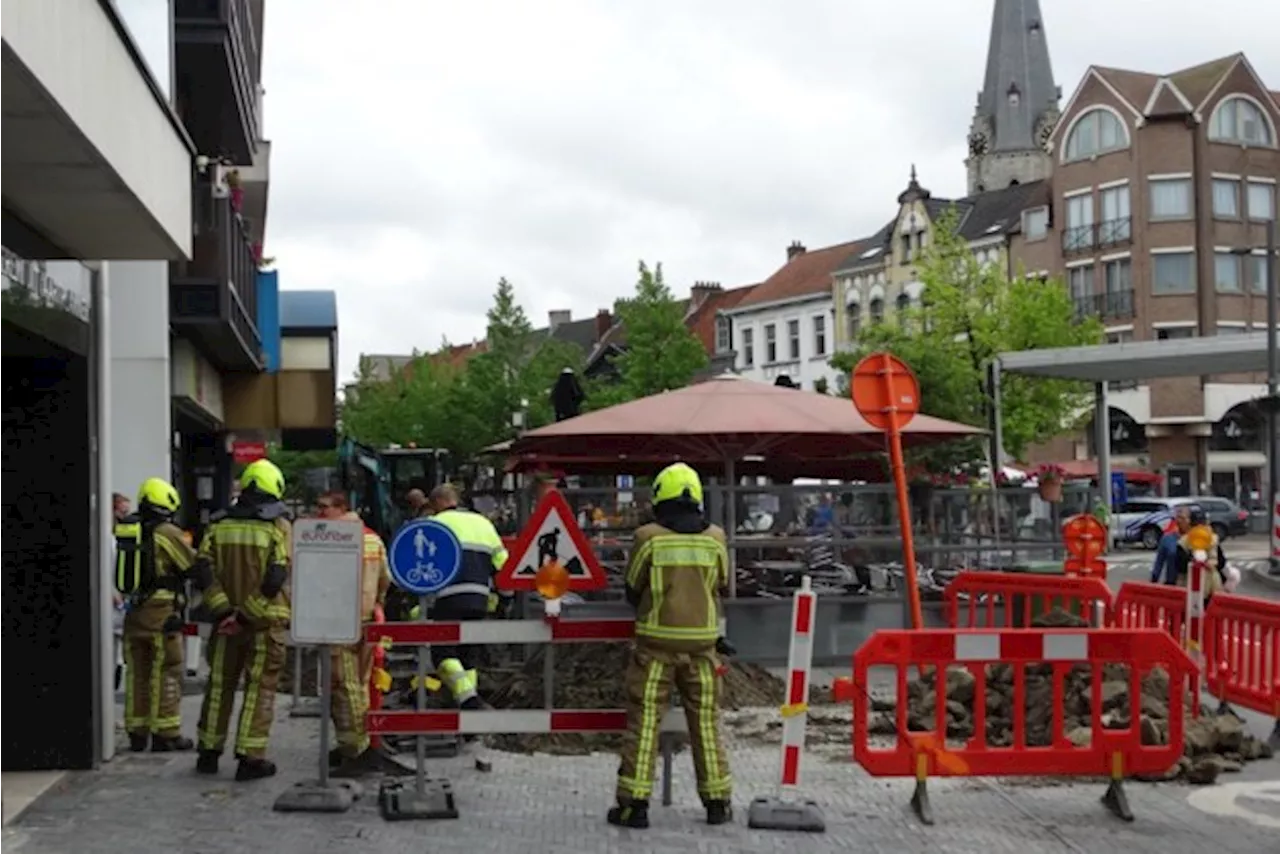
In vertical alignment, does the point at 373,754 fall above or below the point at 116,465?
below

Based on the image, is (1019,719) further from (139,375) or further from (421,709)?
(139,375)

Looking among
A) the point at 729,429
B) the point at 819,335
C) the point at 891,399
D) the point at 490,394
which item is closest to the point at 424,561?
the point at 891,399

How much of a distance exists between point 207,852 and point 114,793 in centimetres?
177

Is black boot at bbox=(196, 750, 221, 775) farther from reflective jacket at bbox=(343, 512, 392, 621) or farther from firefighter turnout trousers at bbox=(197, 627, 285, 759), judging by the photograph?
reflective jacket at bbox=(343, 512, 392, 621)

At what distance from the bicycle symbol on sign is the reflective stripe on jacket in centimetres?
111

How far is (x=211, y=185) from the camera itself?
834 inches

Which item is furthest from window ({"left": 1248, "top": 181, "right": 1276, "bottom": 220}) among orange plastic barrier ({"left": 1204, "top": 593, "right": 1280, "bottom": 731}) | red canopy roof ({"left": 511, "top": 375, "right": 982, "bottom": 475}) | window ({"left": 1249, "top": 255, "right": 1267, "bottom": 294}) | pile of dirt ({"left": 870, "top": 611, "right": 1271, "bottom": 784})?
pile of dirt ({"left": 870, "top": 611, "right": 1271, "bottom": 784})

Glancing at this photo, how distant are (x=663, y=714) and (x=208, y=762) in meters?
3.00

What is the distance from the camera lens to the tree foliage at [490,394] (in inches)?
2343

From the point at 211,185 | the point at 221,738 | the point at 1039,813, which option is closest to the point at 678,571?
the point at 1039,813

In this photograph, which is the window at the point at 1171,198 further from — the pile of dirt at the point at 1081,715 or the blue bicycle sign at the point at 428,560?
the blue bicycle sign at the point at 428,560

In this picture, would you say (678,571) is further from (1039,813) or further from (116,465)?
(116,465)

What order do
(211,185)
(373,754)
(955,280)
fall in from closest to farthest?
(373,754), (211,185), (955,280)

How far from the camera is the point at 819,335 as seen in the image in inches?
3172
